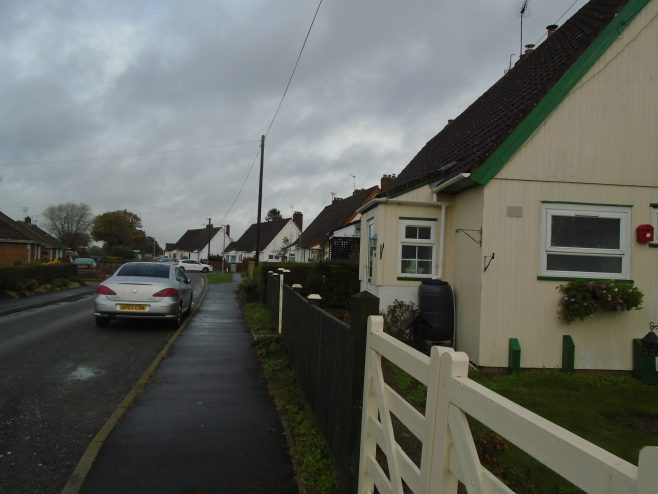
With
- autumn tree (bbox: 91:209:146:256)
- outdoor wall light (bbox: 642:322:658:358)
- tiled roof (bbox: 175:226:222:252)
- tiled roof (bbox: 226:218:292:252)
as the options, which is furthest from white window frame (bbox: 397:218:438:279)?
autumn tree (bbox: 91:209:146:256)

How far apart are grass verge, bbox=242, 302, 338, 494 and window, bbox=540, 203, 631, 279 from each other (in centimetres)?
429

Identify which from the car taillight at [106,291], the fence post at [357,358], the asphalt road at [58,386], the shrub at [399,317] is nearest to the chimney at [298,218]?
the asphalt road at [58,386]

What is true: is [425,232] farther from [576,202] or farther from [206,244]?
[206,244]

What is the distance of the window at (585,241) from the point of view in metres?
7.70

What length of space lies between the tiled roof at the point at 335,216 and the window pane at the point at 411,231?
21.9m

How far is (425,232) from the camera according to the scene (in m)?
9.77

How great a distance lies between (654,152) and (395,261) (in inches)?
182

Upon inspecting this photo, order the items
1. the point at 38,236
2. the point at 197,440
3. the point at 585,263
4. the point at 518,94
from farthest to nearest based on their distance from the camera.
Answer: the point at 38,236, the point at 518,94, the point at 585,263, the point at 197,440

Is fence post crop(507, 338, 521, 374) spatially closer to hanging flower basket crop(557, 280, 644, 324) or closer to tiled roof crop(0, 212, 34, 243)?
hanging flower basket crop(557, 280, 644, 324)

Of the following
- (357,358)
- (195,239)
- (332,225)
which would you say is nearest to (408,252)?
(357,358)

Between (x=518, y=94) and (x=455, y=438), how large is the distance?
31.2 feet

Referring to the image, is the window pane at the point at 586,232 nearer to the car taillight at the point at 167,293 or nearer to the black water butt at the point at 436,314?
the black water butt at the point at 436,314

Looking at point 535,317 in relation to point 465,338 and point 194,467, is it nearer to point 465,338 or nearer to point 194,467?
point 465,338

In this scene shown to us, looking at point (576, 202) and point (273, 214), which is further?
point (273, 214)
